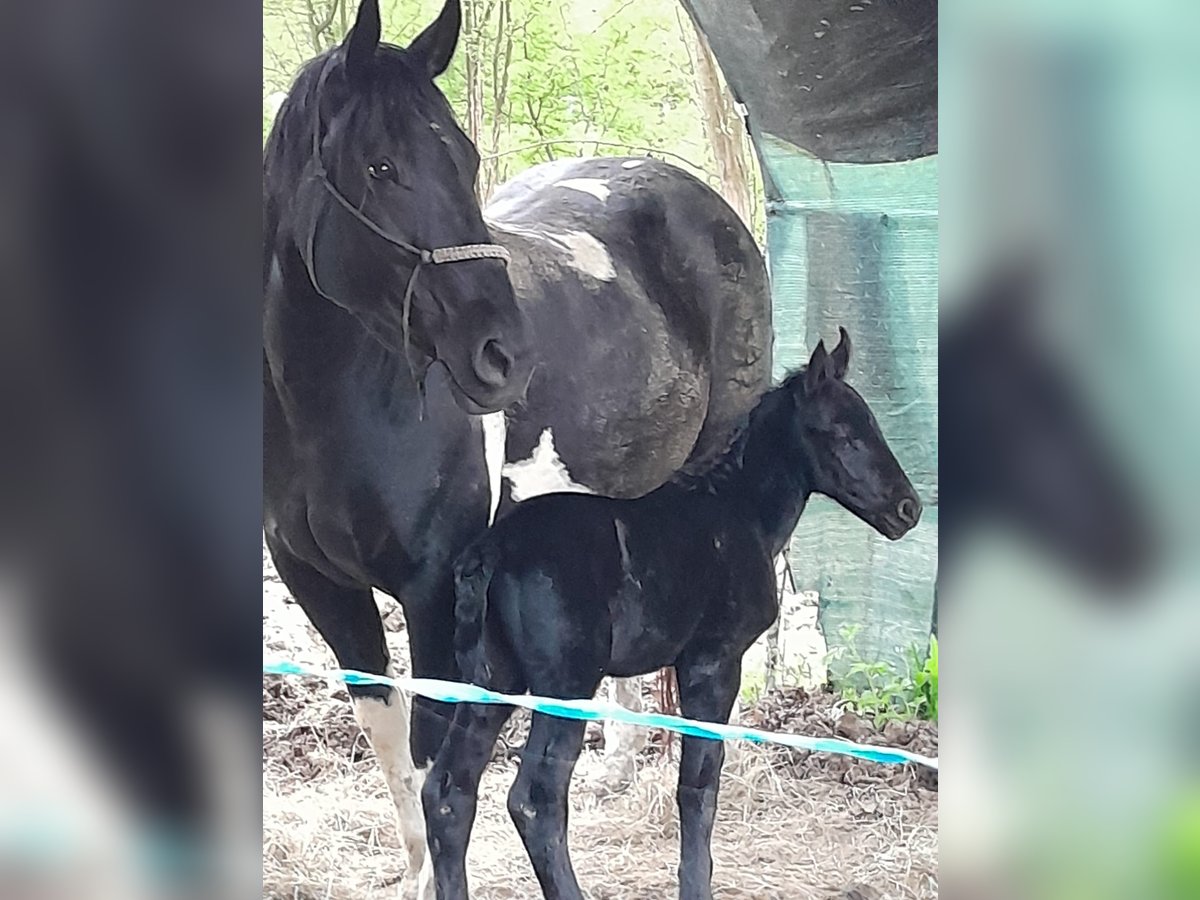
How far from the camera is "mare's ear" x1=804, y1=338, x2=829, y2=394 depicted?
1.38m

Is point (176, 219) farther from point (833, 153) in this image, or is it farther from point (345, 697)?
point (833, 153)

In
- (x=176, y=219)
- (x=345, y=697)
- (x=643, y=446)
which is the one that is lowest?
(x=345, y=697)

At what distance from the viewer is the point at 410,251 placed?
1354 millimetres

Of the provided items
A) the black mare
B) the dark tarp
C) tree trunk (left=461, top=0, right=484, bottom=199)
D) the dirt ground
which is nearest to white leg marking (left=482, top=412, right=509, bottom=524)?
the black mare

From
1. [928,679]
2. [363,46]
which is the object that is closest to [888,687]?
[928,679]

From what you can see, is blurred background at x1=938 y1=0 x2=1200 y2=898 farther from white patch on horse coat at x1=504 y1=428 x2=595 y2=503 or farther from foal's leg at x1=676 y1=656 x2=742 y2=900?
white patch on horse coat at x1=504 y1=428 x2=595 y2=503

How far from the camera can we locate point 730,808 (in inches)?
55.6

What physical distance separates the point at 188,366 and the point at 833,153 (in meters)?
0.74

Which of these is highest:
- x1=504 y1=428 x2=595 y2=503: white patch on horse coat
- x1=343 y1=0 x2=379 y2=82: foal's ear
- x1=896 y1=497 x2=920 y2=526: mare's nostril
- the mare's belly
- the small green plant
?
x1=343 y1=0 x2=379 y2=82: foal's ear

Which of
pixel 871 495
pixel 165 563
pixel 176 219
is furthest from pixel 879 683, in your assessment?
pixel 176 219

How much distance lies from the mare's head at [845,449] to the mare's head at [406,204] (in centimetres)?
30

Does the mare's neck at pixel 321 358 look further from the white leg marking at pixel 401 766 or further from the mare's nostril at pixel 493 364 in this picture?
the white leg marking at pixel 401 766

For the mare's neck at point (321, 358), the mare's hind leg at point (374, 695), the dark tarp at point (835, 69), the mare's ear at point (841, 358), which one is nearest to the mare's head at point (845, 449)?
the mare's ear at point (841, 358)

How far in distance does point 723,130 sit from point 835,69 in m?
0.13
